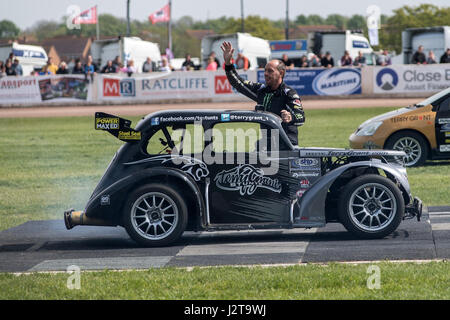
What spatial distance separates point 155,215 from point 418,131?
782 cm

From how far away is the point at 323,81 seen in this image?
30859 millimetres

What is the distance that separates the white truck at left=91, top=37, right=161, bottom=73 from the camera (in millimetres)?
40284

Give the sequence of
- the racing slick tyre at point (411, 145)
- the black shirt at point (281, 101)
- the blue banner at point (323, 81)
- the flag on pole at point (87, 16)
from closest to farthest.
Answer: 1. the black shirt at point (281, 101)
2. the racing slick tyre at point (411, 145)
3. the blue banner at point (323, 81)
4. the flag on pole at point (87, 16)

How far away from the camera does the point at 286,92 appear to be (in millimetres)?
9164

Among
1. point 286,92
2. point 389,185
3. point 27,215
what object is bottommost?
point 27,215

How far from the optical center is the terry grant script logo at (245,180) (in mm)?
8375

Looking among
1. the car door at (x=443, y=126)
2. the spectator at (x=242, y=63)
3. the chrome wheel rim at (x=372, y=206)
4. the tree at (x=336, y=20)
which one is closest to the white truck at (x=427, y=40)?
the spectator at (x=242, y=63)

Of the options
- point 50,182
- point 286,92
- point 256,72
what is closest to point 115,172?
point 286,92

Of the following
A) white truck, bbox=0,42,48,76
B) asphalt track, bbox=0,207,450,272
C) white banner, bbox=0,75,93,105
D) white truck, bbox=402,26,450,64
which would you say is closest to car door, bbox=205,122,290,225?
asphalt track, bbox=0,207,450,272

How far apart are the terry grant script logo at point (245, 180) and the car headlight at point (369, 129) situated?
705 centimetres

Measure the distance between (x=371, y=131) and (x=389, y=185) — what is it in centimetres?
693

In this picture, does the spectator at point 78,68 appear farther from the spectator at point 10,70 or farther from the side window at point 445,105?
the side window at point 445,105

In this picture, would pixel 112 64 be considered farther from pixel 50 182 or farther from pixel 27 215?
pixel 27 215

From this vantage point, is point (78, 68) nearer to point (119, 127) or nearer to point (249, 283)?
point (119, 127)
